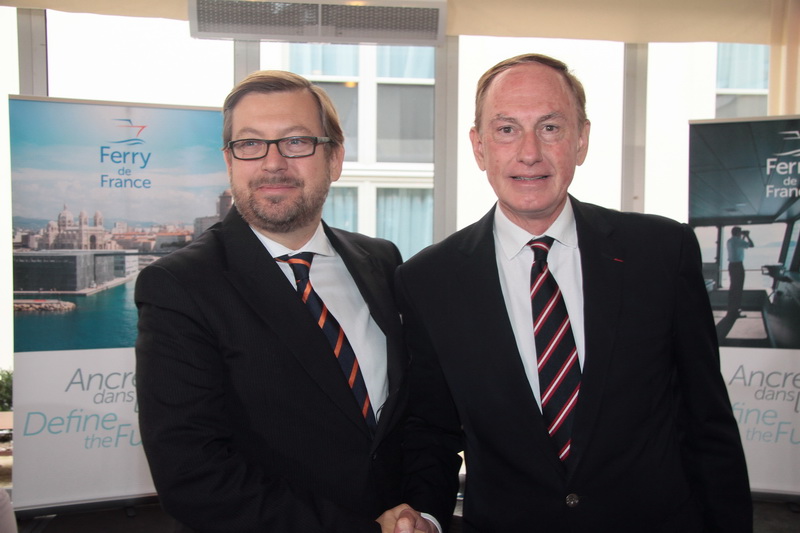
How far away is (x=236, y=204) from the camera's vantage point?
180cm

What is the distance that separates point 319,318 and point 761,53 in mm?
5035

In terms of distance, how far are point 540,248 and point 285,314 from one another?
2.24 ft

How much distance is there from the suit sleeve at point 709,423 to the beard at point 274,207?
102cm

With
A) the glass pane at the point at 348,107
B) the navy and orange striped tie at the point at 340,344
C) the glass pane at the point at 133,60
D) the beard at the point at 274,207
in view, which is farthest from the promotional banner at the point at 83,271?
the navy and orange striped tie at the point at 340,344

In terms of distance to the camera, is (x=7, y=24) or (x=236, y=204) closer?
(x=236, y=204)

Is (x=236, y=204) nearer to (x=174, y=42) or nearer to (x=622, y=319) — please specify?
(x=622, y=319)

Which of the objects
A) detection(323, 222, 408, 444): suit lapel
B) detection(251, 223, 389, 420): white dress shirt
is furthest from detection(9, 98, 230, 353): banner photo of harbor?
detection(251, 223, 389, 420): white dress shirt

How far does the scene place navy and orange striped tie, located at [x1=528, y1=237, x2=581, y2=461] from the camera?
5.06 ft

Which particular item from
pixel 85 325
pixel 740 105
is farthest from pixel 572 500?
pixel 740 105

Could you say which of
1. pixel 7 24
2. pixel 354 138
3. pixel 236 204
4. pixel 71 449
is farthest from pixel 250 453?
pixel 7 24

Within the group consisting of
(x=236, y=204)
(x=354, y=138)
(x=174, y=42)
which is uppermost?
(x=174, y=42)

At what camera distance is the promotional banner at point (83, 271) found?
3.74 m

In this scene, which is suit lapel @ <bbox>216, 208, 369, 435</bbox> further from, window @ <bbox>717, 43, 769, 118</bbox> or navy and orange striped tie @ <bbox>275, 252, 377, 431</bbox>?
window @ <bbox>717, 43, 769, 118</bbox>

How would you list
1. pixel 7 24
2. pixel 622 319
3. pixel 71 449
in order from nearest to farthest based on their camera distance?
pixel 622 319 < pixel 71 449 < pixel 7 24
